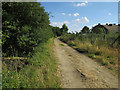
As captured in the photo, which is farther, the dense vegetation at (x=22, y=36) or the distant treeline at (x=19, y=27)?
the distant treeline at (x=19, y=27)

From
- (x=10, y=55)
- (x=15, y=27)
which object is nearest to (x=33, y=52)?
(x=10, y=55)

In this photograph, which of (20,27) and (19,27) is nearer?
(19,27)

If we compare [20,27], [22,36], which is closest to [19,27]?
[20,27]

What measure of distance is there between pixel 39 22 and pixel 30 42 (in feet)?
4.79

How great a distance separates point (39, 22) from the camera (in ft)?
17.7

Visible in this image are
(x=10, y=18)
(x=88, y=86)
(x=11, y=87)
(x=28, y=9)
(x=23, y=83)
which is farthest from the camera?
(x=28, y=9)

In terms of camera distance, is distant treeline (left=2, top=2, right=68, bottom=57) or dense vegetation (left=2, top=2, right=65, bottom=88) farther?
distant treeline (left=2, top=2, right=68, bottom=57)

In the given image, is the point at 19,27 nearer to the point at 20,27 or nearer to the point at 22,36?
the point at 20,27

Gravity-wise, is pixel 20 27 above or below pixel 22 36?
above

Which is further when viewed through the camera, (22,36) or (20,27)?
(20,27)

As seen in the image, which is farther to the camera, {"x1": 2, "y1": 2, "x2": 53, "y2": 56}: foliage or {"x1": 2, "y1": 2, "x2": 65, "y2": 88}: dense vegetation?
{"x1": 2, "y1": 2, "x2": 53, "y2": 56}: foliage

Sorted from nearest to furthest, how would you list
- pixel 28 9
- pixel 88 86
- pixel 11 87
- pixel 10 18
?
pixel 11 87 → pixel 88 86 → pixel 10 18 → pixel 28 9

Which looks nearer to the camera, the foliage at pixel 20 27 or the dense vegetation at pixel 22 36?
the dense vegetation at pixel 22 36

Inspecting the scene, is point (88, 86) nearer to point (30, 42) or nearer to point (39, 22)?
point (30, 42)
